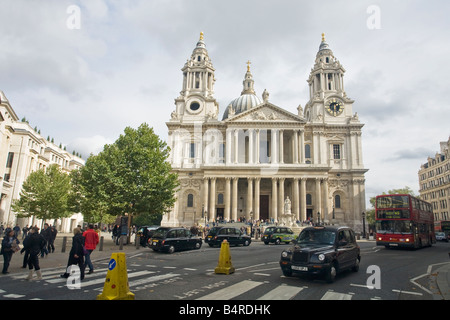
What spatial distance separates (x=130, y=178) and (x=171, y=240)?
8.84 metres

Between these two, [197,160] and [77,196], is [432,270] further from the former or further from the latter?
[197,160]

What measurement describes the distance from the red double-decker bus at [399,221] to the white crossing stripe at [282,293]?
1761 cm

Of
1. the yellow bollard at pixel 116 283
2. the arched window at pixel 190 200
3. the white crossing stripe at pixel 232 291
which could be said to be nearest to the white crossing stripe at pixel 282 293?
the white crossing stripe at pixel 232 291

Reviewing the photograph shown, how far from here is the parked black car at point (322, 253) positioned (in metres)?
9.18

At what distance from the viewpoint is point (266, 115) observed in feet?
166

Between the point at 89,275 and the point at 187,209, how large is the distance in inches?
1546

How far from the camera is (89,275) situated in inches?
424

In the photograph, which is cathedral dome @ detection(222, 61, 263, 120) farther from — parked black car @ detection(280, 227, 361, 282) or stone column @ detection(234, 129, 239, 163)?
parked black car @ detection(280, 227, 361, 282)

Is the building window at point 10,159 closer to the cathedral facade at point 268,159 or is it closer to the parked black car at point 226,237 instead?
the cathedral facade at point 268,159

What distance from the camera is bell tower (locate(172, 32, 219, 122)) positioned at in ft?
176

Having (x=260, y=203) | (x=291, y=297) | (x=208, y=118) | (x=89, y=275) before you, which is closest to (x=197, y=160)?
(x=208, y=118)

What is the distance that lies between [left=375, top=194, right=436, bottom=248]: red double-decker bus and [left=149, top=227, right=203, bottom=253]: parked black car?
48.1ft

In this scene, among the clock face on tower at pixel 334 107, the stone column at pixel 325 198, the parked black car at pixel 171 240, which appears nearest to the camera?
the parked black car at pixel 171 240
